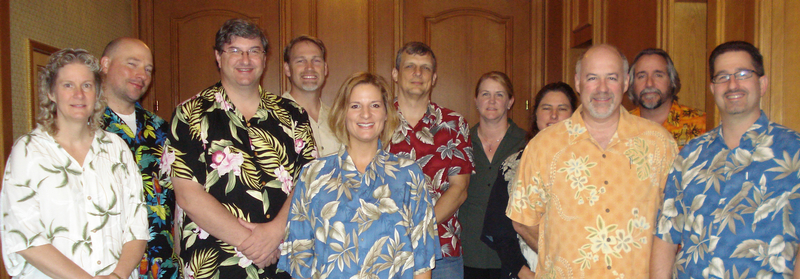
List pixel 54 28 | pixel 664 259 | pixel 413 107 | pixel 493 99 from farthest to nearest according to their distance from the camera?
pixel 54 28, pixel 493 99, pixel 413 107, pixel 664 259

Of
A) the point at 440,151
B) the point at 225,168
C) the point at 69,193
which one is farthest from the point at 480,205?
the point at 69,193

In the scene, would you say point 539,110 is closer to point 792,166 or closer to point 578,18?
point 792,166

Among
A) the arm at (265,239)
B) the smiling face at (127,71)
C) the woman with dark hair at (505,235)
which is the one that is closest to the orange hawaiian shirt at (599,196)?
the woman with dark hair at (505,235)

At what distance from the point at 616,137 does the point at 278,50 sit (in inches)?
123

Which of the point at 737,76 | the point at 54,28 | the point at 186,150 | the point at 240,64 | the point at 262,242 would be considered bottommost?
the point at 262,242

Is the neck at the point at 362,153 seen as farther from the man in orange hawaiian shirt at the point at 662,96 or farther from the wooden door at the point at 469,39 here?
the wooden door at the point at 469,39

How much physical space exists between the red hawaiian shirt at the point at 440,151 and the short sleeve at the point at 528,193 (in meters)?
0.46

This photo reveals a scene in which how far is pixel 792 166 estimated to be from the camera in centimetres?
134

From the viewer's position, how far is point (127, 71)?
2.29 metres

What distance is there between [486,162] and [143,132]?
5.06ft

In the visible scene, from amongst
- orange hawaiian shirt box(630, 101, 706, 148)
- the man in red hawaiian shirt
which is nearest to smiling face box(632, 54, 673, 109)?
orange hawaiian shirt box(630, 101, 706, 148)

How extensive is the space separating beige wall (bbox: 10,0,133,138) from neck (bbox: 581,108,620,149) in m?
2.94

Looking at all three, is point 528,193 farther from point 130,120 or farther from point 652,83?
point 130,120

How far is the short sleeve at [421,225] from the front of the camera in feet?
5.58
